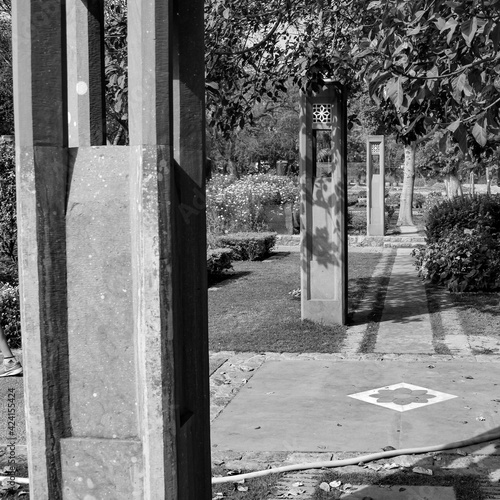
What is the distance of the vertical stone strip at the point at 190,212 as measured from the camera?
117 inches

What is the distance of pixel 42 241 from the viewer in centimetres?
270

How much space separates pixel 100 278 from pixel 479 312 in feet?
26.8

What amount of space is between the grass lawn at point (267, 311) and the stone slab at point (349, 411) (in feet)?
2.97

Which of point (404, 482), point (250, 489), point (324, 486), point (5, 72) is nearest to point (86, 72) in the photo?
point (250, 489)

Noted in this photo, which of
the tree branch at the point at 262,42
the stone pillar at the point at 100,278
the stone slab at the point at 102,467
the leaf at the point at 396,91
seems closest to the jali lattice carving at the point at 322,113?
the tree branch at the point at 262,42

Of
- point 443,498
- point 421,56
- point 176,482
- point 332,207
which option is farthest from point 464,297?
point 176,482

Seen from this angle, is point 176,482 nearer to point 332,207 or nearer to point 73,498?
point 73,498

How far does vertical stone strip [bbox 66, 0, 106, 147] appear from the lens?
2.99 metres

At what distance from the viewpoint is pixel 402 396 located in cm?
626

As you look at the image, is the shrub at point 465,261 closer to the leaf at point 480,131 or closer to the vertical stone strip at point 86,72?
the leaf at point 480,131

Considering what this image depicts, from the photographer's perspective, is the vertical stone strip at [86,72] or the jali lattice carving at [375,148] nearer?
the vertical stone strip at [86,72]

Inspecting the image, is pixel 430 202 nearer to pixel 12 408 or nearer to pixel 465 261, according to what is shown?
pixel 465 261

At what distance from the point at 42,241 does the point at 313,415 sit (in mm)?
3563

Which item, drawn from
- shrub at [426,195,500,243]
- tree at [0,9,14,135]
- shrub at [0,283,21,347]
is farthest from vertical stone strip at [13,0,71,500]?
tree at [0,9,14,135]
